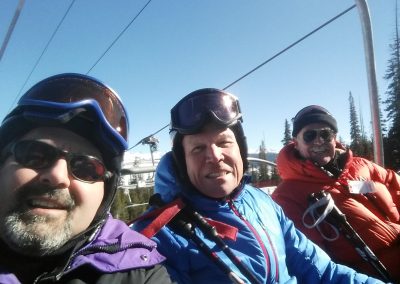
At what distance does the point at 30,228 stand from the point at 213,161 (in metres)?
1.19

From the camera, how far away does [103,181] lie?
161cm

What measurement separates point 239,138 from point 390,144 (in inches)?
1260

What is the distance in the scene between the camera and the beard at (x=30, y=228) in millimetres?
1259

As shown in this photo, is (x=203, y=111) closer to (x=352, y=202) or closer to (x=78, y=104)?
(x=78, y=104)

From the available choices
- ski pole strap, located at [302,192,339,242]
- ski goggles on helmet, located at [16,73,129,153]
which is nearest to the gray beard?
ski goggles on helmet, located at [16,73,129,153]

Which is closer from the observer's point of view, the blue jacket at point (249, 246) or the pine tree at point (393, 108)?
the blue jacket at point (249, 246)

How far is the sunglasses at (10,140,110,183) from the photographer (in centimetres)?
135

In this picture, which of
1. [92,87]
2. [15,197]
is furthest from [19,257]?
[92,87]

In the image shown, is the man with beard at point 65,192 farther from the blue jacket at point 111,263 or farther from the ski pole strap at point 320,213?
the ski pole strap at point 320,213

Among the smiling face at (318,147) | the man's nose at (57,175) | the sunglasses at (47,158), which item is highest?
the smiling face at (318,147)

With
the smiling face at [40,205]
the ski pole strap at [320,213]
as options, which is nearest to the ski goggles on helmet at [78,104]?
the smiling face at [40,205]

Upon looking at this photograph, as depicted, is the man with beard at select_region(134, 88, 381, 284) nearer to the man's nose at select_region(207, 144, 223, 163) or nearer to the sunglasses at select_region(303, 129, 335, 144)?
the man's nose at select_region(207, 144, 223, 163)

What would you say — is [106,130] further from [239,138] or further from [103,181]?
[239,138]

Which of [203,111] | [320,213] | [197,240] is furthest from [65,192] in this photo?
[320,213]
